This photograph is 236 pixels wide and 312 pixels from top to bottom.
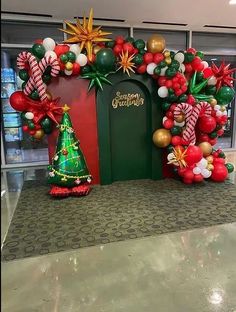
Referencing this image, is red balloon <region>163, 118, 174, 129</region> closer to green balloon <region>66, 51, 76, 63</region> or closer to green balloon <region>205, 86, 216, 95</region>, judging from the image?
green balloon <region>205, 86, 216, 95</region>

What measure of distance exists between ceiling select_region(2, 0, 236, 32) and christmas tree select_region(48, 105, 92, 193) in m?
1.89

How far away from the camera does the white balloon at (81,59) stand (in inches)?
155

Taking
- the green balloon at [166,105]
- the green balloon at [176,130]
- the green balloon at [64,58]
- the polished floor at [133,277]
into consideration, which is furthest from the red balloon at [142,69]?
the polished floor at [133,277]

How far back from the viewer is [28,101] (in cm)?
398

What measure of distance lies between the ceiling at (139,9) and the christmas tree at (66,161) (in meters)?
1.89

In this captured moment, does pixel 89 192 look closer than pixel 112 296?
No

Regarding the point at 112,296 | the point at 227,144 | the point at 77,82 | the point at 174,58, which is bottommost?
the point at 112,296

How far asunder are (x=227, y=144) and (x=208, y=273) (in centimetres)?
596

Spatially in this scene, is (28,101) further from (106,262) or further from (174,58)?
(106,262)

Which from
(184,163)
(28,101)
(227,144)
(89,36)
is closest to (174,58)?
(89,36)

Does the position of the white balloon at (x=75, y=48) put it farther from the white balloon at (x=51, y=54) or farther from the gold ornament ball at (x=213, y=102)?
the gold ornament ball at (x=213, y=102)

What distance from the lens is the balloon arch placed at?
12.7 feet

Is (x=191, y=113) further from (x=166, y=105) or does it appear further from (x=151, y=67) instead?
(x=151, y=67)

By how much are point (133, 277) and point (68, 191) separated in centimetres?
207
